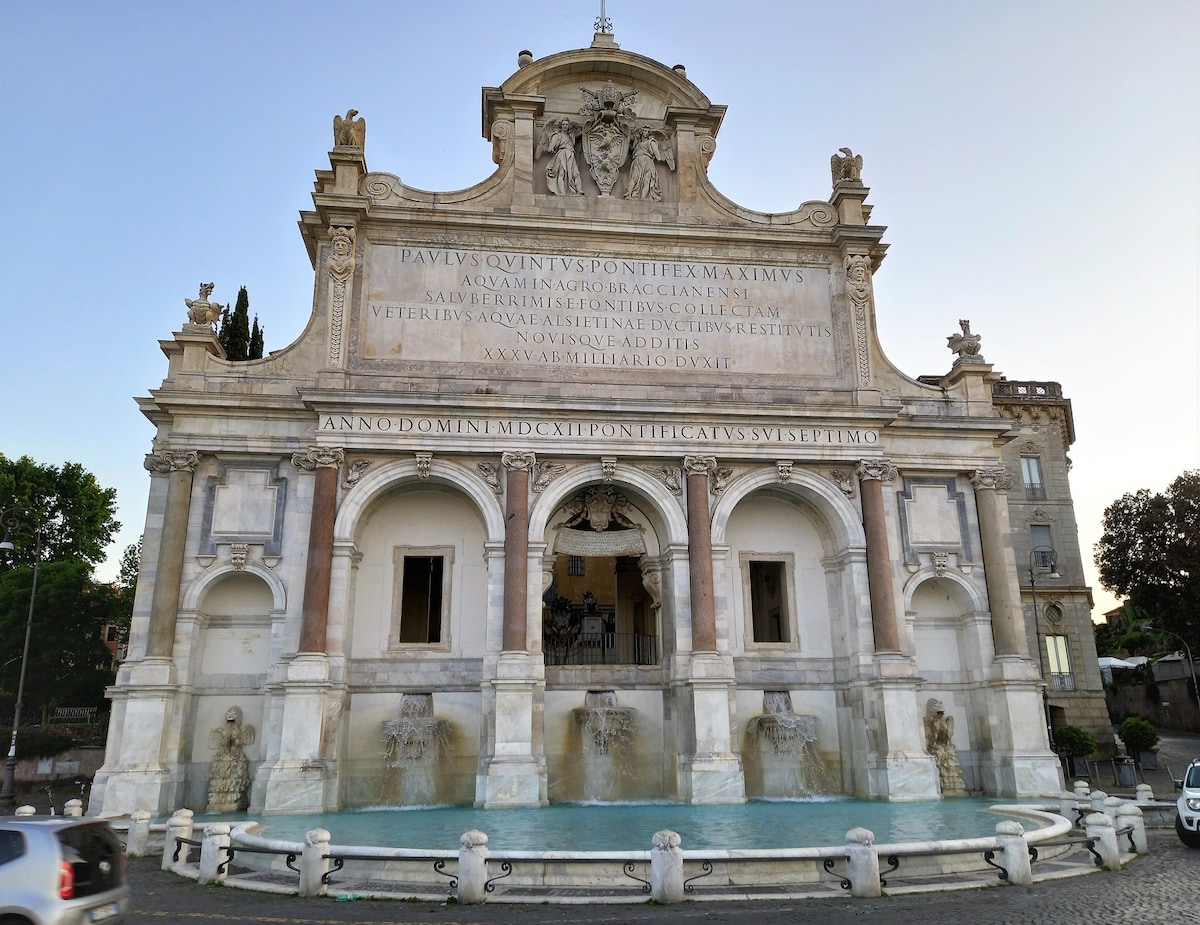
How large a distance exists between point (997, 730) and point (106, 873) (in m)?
22.6

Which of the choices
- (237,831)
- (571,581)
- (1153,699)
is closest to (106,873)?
(237,831)

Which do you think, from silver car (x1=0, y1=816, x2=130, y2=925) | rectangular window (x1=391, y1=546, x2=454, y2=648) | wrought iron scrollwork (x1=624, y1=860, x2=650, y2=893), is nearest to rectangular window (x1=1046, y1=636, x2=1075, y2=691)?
rectangular window (x1=391, y1=546, x2=454, y2=648)

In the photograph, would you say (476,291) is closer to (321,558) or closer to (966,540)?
(321,558)

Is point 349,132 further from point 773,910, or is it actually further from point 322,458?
point 773,910

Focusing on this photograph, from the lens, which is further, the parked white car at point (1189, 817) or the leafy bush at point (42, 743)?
the leafy bush at point (42, 743)

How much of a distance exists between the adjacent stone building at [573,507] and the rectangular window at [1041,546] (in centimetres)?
1825

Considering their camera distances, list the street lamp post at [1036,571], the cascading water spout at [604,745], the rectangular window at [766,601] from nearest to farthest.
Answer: the cascading water spout at [604,745]
the rectangular window at [766,601]
the street lamp post at [1036,571]

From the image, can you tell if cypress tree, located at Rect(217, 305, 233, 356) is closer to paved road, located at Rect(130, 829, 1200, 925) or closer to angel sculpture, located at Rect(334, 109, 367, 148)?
angel sculpture, located at Rect(334, 109, 367, 148)

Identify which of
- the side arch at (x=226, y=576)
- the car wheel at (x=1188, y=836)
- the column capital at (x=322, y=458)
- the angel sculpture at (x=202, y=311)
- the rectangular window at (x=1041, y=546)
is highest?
the angel sculpture at (x=202, y=311)

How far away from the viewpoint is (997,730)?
974 inches

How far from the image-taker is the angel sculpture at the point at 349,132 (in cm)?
2653

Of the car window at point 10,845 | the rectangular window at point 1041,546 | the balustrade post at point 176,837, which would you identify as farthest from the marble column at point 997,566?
the car window at point 10,845

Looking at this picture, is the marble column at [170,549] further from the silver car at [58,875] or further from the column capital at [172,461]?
the silver car at [58,875]

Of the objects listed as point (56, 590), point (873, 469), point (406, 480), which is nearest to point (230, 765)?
point (406, 480)
